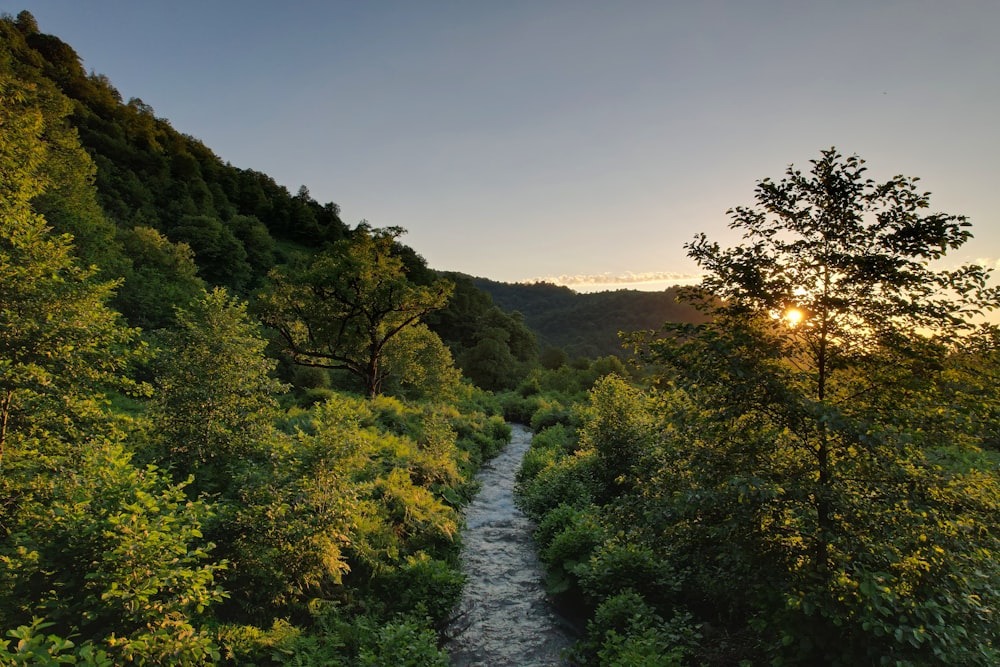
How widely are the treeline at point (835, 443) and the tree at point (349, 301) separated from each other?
20305mm

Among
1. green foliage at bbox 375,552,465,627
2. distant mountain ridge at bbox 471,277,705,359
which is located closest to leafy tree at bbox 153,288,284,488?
green foliage at bbox 375,552,465,627

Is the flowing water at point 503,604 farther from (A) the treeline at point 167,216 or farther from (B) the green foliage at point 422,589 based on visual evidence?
(A) the treeline at point 167,216

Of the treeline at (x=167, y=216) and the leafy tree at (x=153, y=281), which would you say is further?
the treeline at (x=167, y=216)

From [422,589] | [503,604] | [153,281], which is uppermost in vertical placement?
[153,281]

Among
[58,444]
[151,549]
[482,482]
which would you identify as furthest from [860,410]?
[482,482]

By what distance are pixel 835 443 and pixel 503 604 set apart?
9562 mm

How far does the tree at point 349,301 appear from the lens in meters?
25.8

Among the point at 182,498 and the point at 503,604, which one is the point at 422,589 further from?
the point at 182,498

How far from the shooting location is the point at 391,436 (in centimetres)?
2102

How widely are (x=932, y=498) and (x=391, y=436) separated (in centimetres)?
1808

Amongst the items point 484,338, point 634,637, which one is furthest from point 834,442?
point 484,338

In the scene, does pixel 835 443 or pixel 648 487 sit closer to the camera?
pixel 835 443

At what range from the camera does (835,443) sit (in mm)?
6762

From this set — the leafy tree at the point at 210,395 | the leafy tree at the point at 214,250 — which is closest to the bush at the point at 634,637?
the leafy tree at the point at 210,395
